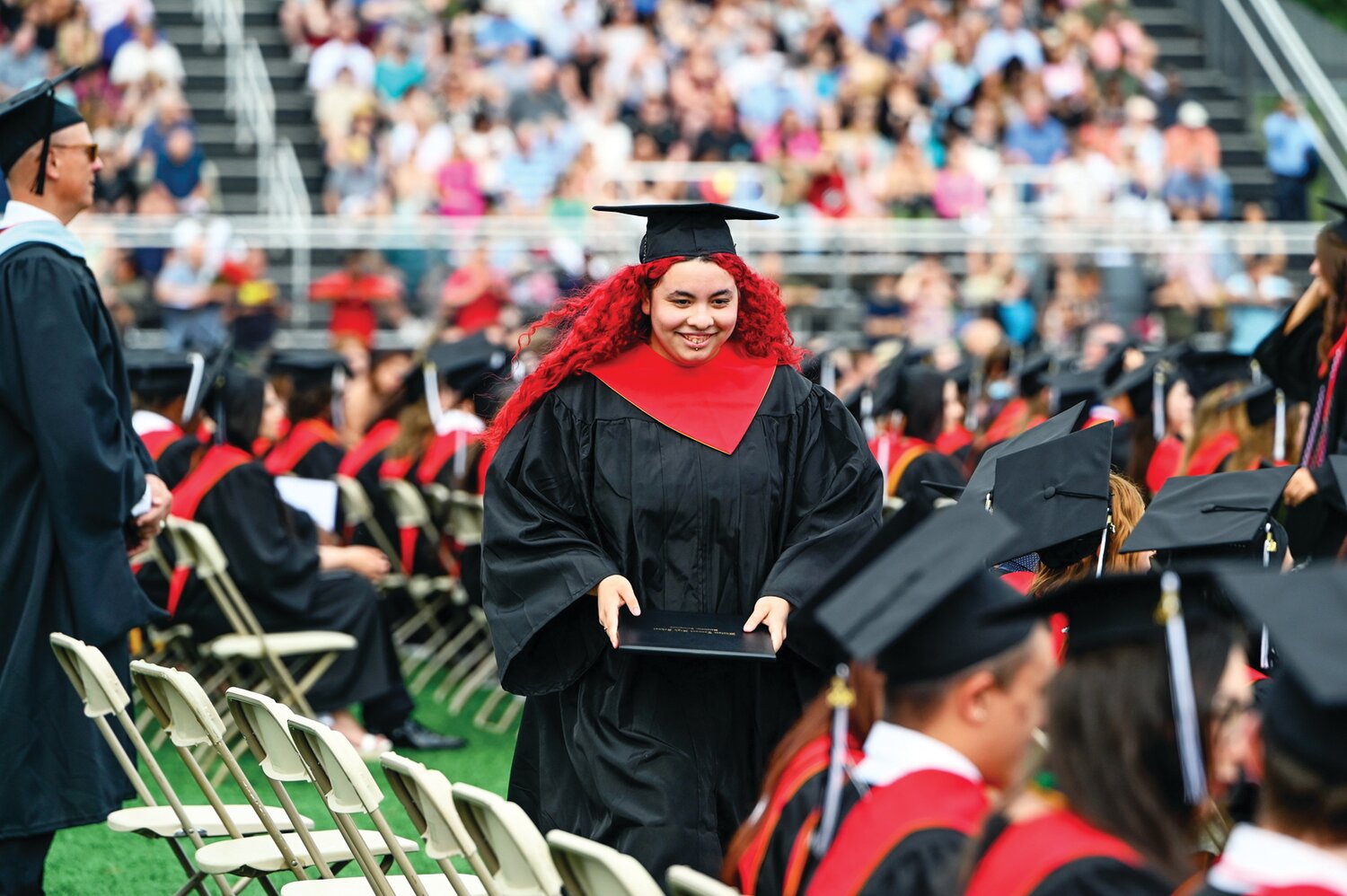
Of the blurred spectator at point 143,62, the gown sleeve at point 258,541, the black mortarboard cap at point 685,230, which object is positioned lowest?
the gown sleeve at point 258,541

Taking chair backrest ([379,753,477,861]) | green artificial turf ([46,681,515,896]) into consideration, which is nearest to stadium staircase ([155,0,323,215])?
green artificial turf ([46,681,515,896])

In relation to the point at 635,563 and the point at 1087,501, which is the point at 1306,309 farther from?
the point at 635,563

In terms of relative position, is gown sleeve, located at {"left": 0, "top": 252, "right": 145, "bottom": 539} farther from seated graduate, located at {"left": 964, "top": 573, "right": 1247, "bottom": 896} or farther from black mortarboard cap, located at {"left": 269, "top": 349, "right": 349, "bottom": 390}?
black mortarboard cap, located at {"left": 269, "top": 349, "right": 349, "bottom": 390}

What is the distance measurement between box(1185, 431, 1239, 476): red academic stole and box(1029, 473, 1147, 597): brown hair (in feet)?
9.07

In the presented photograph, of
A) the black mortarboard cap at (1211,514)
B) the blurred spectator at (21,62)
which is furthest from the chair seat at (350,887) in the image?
the blurred spectator at (21,62)

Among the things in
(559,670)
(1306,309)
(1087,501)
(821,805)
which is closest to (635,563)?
(559,670)

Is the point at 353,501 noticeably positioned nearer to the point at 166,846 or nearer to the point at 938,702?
the point at 166,846

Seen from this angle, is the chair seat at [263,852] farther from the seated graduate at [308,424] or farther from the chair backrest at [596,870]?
the seated graduate at [308,424]

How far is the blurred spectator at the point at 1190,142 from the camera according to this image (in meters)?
17.1

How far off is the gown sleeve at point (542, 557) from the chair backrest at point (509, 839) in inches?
39.9

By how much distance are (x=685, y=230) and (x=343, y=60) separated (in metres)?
13.2

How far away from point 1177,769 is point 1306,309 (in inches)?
185

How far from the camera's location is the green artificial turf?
5.73m

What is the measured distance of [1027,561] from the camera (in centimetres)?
516
